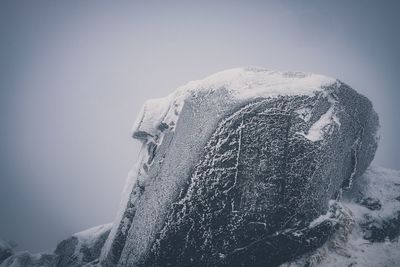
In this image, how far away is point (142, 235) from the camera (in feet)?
13.4

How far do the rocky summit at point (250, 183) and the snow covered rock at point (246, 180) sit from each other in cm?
1

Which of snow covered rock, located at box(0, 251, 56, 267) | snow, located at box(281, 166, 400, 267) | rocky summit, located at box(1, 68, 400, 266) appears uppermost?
rocky summit, located at box(1, 68, 400, 266)

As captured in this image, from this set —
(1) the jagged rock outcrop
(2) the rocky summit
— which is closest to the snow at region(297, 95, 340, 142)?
(2) the rocky summit

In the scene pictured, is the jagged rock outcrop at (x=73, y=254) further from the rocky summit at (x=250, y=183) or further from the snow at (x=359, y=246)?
the snow at (x=359, y=246)

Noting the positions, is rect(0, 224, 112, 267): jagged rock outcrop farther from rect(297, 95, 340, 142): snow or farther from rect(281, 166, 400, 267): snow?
rect(297, 95, 340, 142): snow

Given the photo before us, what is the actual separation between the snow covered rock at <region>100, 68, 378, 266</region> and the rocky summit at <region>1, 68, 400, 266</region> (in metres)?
0.01

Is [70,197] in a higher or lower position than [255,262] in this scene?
lower

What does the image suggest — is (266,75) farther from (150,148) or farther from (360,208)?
(360,208)

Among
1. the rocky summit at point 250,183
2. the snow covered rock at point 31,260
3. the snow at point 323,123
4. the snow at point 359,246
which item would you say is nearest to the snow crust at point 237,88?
the rocky summit at point 250,183

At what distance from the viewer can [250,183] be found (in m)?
3.80

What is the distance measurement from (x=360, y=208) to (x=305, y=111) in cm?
272

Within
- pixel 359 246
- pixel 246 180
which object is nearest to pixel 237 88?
pixel 246 180

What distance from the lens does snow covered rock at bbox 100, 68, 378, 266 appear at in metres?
3.73

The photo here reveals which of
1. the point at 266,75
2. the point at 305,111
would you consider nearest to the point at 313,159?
the point at 305,111
